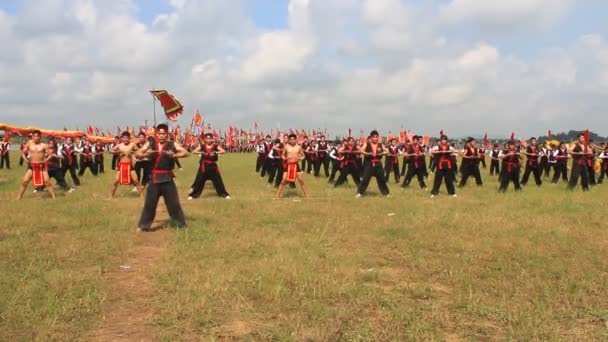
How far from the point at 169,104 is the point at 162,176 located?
11776mm

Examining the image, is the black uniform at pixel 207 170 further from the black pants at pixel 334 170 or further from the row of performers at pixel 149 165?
the black pants at pixel 334 170

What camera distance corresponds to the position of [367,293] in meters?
6.12

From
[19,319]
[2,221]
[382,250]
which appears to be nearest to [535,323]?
[382,250]

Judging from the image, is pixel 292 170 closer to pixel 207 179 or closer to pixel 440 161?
pixel 207 179

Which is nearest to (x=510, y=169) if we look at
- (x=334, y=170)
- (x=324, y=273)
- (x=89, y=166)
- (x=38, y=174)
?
(x=334, y=170)

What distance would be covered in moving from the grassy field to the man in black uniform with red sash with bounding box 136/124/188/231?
0.49m

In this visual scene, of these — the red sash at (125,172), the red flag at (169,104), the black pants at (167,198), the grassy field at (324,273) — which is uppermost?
the red flag at (169,104)

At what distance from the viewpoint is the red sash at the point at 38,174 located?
14445 mm

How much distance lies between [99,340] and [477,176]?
690 inches

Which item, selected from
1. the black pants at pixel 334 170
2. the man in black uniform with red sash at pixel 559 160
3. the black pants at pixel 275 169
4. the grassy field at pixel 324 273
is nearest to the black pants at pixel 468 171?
the man in black uniform with red sash at pixel 559 160

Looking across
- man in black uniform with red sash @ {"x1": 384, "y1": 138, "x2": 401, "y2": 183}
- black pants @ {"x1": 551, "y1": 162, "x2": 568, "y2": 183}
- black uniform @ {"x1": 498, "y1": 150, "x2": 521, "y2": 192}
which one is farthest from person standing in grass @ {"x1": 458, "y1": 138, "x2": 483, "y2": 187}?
black pants @ {"x1": 551, "y1": 162, "x2": 568, "y2": 183}

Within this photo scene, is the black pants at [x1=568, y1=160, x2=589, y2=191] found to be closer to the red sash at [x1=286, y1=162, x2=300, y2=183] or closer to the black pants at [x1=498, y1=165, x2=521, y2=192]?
the black pants at [x1=498, y1=165, x2=521, y2=192]

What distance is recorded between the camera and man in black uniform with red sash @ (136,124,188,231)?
33.4ft

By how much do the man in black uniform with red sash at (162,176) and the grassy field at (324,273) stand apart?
19.3 inches
